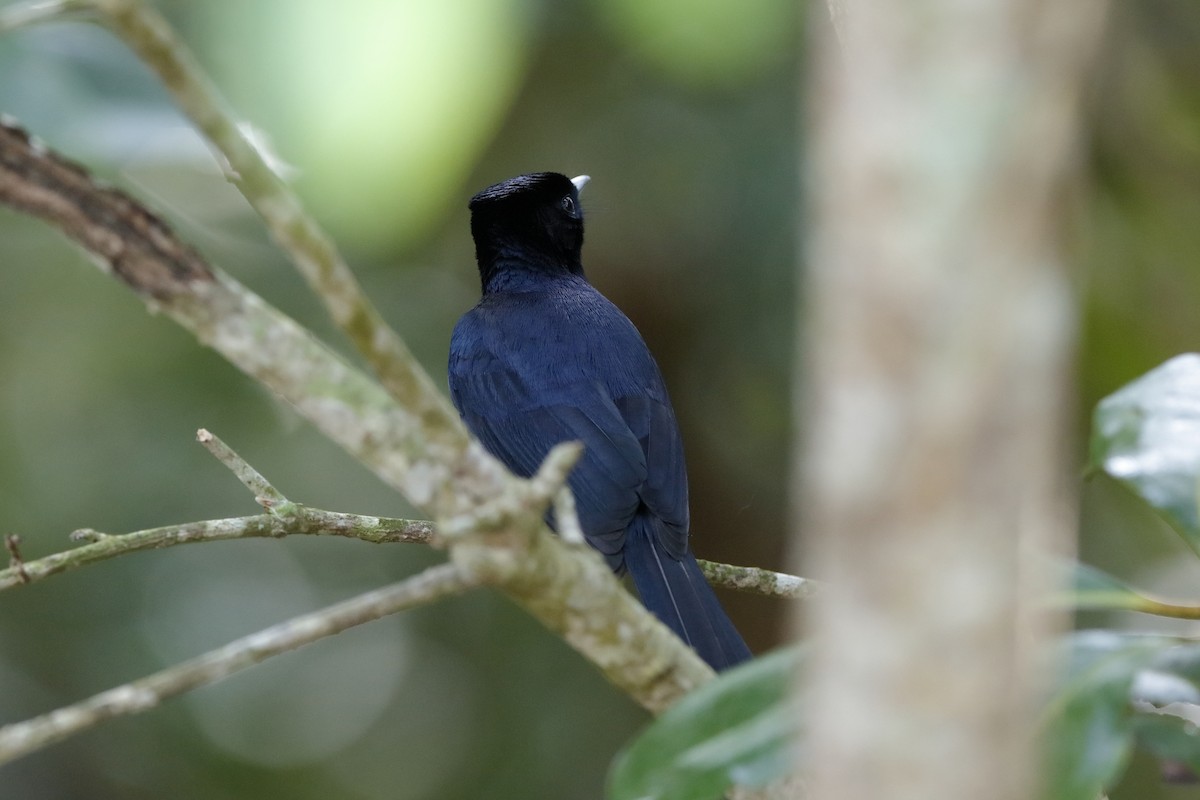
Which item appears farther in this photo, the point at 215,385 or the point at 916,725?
the point at 215,385

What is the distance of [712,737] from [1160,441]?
0.89 metres

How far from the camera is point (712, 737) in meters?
1.36

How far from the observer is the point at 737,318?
4.98 metres

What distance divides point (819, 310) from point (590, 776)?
5444 mm

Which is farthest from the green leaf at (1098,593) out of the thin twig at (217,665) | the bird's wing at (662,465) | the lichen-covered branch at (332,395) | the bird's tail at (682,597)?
the bird's wing at (662,465)

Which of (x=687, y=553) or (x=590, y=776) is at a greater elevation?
(x=687, y=553)

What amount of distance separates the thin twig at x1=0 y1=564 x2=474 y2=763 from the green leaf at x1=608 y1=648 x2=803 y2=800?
26 centimetres

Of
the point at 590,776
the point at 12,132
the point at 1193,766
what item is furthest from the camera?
Answer: the point at 590,776

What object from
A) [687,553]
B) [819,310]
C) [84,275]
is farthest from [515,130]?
[819,310]

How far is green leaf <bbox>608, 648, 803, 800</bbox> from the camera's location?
1.33m

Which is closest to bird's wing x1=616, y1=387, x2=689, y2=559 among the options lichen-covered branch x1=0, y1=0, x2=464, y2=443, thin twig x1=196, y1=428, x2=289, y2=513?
thin twig x1=196, y1=428, x2=289, y2=513

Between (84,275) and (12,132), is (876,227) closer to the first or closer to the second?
(12,132)

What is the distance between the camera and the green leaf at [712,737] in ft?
4.37

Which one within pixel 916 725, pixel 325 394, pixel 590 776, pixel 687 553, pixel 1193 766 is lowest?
pixel 590 776
